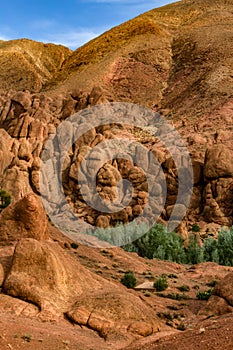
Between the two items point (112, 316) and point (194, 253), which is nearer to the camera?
point (112, 316)

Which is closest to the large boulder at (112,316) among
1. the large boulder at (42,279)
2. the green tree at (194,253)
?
the large boulder at (42,279)

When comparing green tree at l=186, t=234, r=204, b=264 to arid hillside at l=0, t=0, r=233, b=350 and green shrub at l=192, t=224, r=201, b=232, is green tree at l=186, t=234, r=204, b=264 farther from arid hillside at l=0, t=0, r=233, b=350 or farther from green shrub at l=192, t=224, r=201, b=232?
green shrub at l=192, t=224, r=201, b=232

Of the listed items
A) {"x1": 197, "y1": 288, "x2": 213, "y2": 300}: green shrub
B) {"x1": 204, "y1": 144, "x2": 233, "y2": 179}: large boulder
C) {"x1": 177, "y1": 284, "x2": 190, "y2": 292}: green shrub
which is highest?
{"x1": 204, "y1": 144, "x2": 233, "y2": 179}: large boulder

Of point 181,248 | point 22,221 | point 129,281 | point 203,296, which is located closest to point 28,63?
point 181,248

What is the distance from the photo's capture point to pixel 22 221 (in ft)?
87.6

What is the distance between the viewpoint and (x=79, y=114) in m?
68.6

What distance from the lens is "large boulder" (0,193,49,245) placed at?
87.0ft

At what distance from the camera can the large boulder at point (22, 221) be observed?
87.0 ft

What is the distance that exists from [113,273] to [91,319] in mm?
11266

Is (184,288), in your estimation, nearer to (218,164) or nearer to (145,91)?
(218,164)

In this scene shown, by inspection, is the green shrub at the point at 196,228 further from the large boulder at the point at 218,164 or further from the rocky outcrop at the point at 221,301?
the rocky outcrop at the point at 221,301

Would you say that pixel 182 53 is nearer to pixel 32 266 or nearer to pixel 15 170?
pixel 15 170

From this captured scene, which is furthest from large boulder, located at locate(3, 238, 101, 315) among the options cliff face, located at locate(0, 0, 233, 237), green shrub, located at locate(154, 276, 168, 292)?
cliff face, located at locate(0, 0, 233, 237)

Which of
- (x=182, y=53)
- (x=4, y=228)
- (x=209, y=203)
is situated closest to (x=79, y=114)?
(x=209, y=203)
